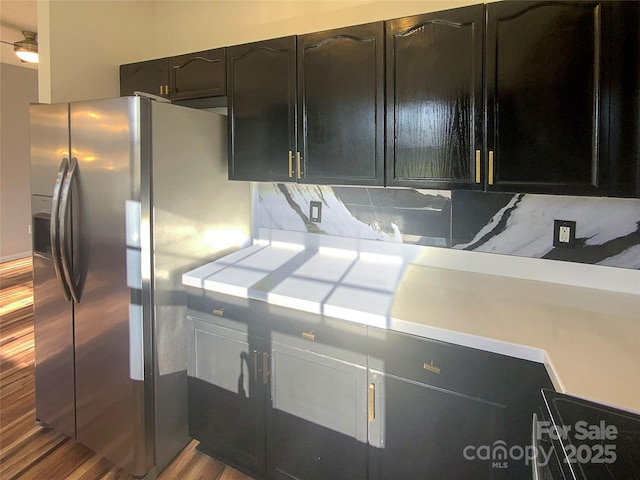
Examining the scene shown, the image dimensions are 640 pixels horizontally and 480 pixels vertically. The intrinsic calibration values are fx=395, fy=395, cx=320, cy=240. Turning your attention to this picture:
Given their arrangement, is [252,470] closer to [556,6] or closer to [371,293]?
[371,293]

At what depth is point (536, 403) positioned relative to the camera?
4.05 feet

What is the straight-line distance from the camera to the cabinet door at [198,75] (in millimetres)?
2146

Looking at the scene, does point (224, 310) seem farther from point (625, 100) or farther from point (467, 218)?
point (625, 100)

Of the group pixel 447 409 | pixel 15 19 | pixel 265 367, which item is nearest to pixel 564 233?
pixel 447 409

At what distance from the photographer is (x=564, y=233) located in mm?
1711

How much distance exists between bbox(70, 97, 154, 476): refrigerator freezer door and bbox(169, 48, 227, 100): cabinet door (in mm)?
558

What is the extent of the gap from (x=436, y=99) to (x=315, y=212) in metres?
0.93

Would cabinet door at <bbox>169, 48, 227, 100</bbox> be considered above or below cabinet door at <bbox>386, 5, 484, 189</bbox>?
above

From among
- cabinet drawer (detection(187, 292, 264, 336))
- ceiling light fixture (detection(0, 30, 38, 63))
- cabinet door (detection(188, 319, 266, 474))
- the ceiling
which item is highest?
the ceiling

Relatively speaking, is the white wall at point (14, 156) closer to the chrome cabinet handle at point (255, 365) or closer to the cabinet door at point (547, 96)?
the chrome cabinet handle at point (255, 365)

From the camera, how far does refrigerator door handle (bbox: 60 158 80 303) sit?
1.85 metres

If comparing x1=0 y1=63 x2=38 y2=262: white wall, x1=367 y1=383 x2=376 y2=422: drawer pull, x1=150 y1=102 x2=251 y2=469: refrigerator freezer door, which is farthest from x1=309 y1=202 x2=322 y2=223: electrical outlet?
x1=0 y1=63 x2=38 y2=262: white wall

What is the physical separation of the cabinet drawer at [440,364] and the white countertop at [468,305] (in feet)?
0.12

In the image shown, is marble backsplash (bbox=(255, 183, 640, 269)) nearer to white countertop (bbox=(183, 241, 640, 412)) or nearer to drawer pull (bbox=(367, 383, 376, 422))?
white countertop (bbox=(183, 241, 640, 412))
